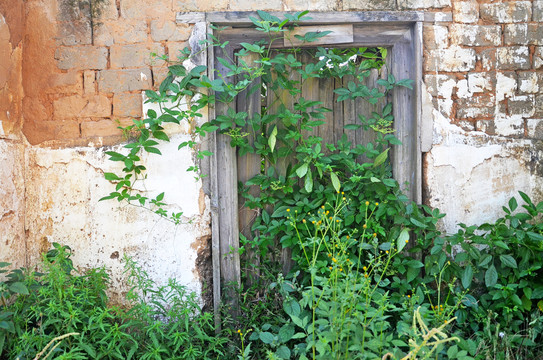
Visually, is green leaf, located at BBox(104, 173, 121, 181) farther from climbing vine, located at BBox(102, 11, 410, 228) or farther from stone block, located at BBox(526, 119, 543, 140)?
stone block, located at BBox(526, 119, 543, 140)

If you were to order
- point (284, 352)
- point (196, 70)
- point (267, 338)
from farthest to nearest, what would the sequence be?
point (196, 70) < point (267, 338) < point (284, 352)

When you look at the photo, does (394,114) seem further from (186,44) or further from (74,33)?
(74,33)

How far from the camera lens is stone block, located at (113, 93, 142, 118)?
2.95 metres

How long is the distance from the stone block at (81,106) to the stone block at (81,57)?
20 centimetres

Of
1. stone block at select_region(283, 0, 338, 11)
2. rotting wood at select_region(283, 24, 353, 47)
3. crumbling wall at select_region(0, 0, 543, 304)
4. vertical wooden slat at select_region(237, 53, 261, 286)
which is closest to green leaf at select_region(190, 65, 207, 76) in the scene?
crumbling wall at select_region(0, 0, 543, 304)

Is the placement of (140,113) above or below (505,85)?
below

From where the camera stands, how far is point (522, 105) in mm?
3051

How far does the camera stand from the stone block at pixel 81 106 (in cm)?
296

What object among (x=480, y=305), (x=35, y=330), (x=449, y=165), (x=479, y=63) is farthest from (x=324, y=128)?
(x=35, y=330)

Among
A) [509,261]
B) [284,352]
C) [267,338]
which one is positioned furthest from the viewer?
[509,261]

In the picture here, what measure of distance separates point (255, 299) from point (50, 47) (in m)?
2.17

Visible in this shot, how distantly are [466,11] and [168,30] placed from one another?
2008mm

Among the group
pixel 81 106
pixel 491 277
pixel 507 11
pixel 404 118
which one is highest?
pixel 507 11

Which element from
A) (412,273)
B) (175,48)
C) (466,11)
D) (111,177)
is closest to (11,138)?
(111,177)
